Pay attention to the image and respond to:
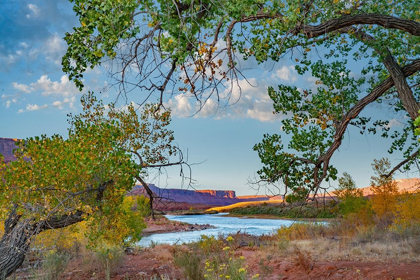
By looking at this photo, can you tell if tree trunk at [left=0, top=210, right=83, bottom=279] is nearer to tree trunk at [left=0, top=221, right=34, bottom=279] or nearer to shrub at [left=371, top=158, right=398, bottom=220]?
tree trunk at [left=0, top=221, right=34, bottom=279]

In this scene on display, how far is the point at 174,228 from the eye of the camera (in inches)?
1738

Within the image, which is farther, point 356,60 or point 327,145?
point 356,60

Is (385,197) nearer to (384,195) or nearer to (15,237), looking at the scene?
(384,195)

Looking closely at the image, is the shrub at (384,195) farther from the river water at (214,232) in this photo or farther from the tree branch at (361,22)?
the tree branch at (361,22)

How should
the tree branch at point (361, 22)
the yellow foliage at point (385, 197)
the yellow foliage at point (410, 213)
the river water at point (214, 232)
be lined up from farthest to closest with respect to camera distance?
the river water at point (214, 232)
the yellow foliage at point (385, 197)
the yellow foliage at point (410, 213)
the tree branch at point (361, 22)

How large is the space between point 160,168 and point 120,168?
3.17ft

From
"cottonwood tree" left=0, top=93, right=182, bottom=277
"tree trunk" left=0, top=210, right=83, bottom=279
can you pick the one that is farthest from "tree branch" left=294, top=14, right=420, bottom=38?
"tree trunk" left=0, top=210, right=83, bottom=279

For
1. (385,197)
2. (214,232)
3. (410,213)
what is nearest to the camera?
(410,213)

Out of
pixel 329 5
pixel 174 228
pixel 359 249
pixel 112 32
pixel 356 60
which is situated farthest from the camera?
pixel 174 228

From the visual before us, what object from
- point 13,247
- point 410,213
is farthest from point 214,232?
point 13,247

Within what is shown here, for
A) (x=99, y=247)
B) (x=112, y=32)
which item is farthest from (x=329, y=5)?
(x=99, y=247)

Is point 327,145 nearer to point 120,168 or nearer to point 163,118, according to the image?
point 120,168

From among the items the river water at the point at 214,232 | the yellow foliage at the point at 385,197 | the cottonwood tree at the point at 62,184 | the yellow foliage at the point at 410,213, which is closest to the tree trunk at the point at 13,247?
the cottonwood tree at the point at 62,184

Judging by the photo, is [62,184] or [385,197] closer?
[62,184]
